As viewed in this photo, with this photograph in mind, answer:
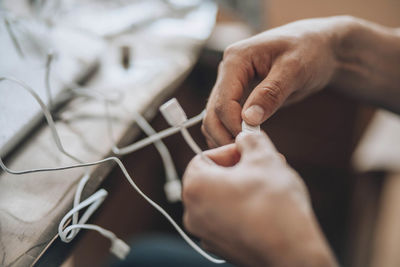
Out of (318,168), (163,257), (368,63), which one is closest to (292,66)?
(368,63)

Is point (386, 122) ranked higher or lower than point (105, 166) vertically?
lower

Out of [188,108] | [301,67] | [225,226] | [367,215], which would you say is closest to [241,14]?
[188,108]

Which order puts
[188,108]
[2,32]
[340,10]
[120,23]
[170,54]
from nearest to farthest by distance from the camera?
[2,32] < [170,54] < [120,23] < [188,108] < [340,10]

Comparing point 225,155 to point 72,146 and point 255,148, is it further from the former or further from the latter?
point 72,146

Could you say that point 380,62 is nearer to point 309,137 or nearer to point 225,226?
point 309,137

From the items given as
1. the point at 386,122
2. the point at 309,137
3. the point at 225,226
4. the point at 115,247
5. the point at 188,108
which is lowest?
the point at 386,122

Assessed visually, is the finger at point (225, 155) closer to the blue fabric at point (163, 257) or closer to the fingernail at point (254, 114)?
the fingernail at point (254, 114)

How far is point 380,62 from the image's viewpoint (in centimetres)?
66

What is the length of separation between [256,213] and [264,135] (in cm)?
12

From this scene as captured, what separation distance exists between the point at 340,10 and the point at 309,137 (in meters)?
0.61

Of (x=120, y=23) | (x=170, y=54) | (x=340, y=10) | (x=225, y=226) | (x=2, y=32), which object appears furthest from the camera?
(x=340, y=10)

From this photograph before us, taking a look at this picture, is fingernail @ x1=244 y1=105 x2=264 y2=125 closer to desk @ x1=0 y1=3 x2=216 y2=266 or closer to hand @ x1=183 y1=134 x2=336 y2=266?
hand @ x1=183 y1=134 x2=336 y2=266

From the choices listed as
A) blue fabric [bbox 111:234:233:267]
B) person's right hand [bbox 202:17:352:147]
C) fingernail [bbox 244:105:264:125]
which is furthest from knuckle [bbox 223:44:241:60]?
blue fabric [bbox 111:234:233:267]

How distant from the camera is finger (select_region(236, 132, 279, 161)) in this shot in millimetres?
325
